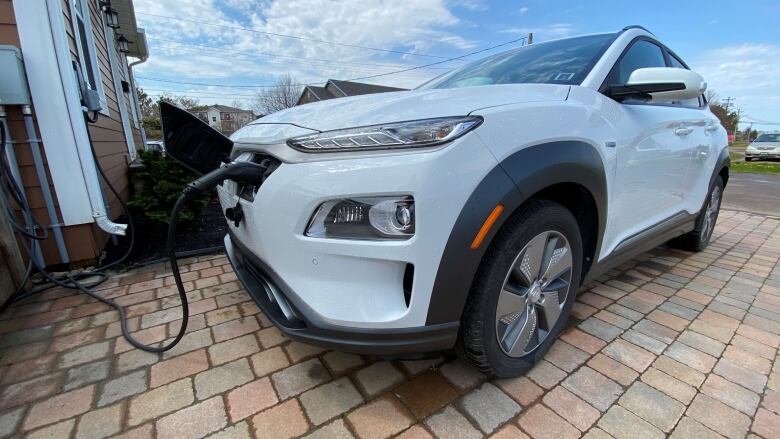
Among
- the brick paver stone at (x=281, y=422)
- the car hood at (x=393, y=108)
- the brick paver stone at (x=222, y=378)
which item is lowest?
the brick paver stone at (x=222, y=378)

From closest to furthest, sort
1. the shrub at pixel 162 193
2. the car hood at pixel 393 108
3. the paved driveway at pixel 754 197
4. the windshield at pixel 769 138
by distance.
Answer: the car hood at pixel 393 108 → the shrub at pixel 162 193 → the paved driveway at pixel 754 197 → the windshield at pixel 769 138

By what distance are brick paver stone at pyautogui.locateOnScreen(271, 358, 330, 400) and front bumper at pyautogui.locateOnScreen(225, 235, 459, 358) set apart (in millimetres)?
412

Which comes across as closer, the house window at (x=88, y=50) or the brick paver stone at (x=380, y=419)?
the brick paver stone at (x=380, y=419)

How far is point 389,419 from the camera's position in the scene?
143 cm

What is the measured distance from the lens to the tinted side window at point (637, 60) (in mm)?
2012

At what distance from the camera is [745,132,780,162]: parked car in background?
58.3 ft

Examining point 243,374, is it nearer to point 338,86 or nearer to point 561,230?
point 561,230

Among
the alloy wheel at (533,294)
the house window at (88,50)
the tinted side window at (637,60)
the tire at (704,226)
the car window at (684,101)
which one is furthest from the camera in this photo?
the house window at (88,50)

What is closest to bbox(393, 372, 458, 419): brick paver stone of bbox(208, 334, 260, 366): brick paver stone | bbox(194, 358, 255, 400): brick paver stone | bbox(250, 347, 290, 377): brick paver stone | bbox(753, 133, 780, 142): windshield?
bbox(250, 347, 290, 377): brick paver stone

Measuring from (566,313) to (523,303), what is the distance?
1.50 ft

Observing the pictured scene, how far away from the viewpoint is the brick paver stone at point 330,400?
145cm

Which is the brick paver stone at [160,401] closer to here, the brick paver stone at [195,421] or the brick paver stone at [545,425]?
the brick paver stone at [195,421]

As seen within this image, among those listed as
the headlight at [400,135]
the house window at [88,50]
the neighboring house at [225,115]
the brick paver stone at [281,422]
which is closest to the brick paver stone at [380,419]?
the brick paver stone at [281,422]

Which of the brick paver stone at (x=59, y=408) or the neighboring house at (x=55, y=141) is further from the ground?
the neighboring house at (x=55, y=141)
